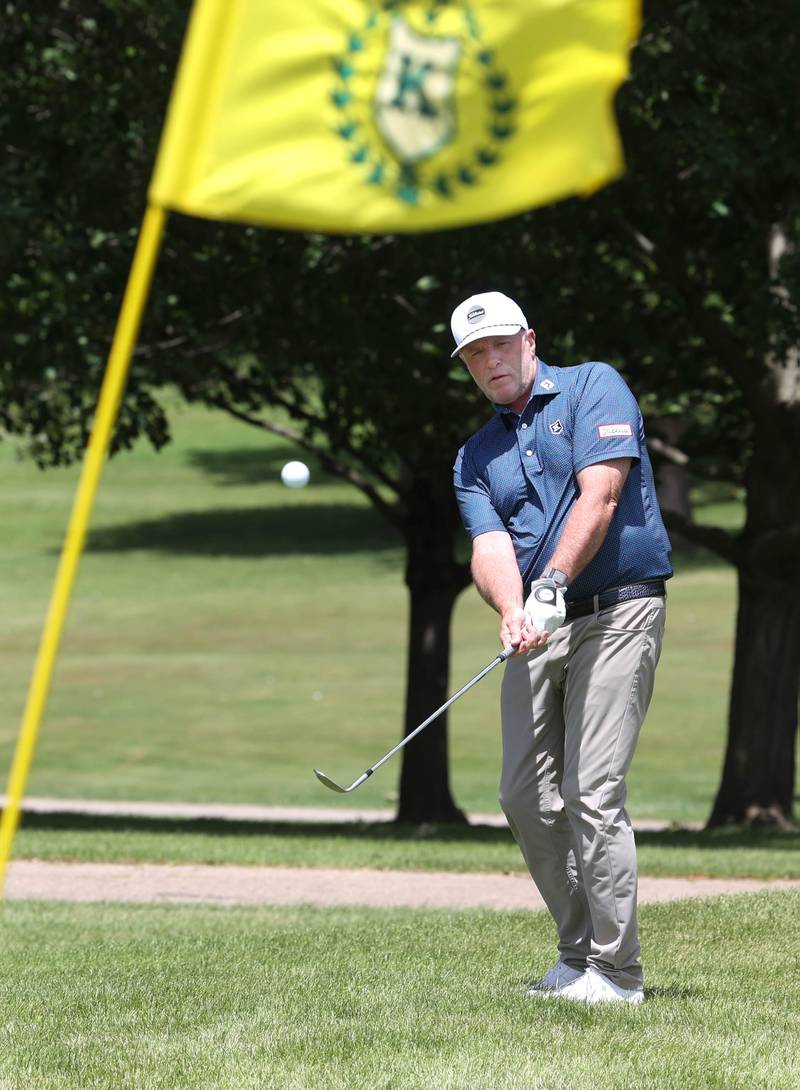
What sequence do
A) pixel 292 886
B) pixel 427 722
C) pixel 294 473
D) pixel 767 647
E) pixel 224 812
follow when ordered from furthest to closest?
pixel 224 812, pixel 767 647, pixel 294 473, pixel 292 886, pixel 427 722

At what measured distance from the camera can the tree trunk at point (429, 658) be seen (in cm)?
1670

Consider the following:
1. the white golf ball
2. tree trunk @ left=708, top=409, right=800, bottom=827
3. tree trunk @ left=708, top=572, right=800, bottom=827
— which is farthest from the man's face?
tree trunk @ left=708, top=572, right=800, bottom=827

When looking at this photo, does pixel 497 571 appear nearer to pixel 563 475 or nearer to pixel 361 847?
pixel 563 475

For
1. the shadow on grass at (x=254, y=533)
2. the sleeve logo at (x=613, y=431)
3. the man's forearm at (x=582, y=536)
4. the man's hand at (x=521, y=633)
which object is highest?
the sleeve logo at (x=613, y=431)

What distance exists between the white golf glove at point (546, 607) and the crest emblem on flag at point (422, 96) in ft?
5.27

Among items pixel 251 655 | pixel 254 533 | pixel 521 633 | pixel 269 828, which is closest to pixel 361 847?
pixel 269 828

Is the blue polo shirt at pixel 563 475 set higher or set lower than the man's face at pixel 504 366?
lower

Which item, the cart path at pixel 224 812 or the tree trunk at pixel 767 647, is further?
the cart path at pixel 224 812

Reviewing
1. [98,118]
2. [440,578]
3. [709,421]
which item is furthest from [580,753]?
[709,421]

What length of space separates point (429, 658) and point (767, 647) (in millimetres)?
3276

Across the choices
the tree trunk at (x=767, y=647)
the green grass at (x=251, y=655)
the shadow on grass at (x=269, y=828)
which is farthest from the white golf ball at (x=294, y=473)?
the green grass at (x=251, y=655)

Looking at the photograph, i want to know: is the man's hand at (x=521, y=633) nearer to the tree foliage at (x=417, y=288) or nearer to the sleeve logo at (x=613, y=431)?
the sleeve logo at (x=613, y=431)

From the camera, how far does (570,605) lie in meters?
5.91

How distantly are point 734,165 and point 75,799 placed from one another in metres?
11.5
